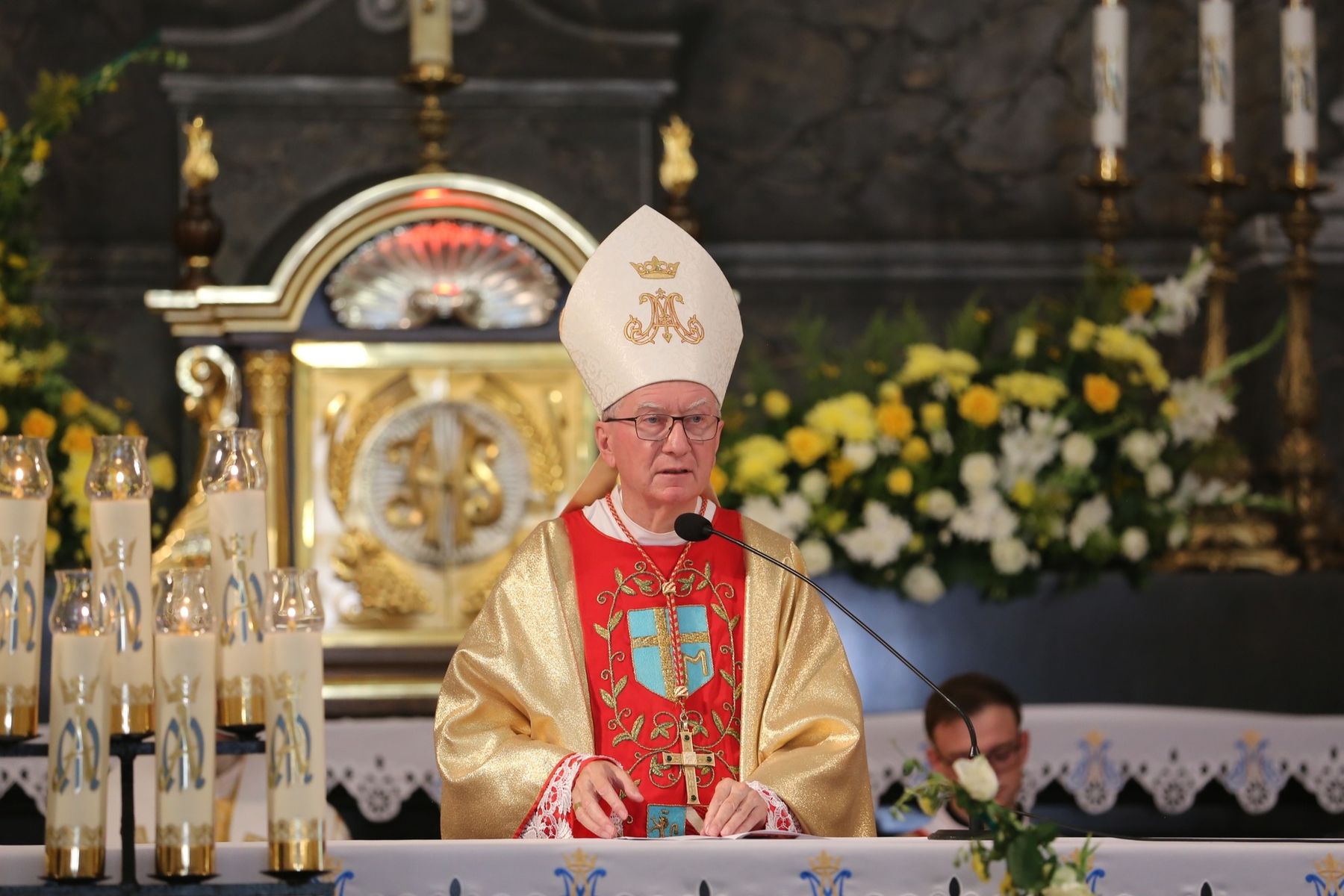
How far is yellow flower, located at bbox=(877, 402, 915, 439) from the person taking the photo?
5.43 m

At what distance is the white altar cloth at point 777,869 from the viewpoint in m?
2.62

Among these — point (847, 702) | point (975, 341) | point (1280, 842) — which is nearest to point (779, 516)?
point (975, 341)

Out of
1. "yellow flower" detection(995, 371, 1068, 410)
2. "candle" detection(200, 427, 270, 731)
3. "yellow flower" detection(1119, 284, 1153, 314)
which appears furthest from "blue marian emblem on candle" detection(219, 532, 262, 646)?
"yellow flower" detection(1119, 284, 1153, 314)

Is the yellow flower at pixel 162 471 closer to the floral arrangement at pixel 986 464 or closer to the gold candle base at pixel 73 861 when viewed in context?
the floral arrangement at pixel 986 464

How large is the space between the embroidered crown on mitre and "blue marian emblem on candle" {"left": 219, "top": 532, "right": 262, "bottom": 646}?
112 centimetres

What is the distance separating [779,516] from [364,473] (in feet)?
4.55

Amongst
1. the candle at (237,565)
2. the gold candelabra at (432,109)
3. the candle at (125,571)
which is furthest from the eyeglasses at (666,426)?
the gold candelabra at (432,109)

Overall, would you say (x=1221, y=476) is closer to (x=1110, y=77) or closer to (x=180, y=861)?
(x=1110, y=77)

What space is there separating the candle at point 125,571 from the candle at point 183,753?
0.07 meters

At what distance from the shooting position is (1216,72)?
5.97 m

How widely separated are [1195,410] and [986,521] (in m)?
0.73

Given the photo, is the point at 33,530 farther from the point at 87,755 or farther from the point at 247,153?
the point at 247,153

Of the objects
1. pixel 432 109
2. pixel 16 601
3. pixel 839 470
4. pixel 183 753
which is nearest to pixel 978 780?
pixel 183 753

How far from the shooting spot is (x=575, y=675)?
343 cm
